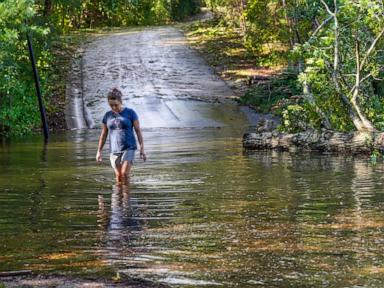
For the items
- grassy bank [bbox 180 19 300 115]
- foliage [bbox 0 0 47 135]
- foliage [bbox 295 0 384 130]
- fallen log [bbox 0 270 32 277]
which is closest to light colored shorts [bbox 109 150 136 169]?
foliage [bbox 295 0 384 130]

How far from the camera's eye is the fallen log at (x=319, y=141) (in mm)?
16109

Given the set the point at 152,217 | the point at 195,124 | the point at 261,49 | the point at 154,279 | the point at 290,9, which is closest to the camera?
the point at 154,279

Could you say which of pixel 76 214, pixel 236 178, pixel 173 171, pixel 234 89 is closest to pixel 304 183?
pixel 236 178

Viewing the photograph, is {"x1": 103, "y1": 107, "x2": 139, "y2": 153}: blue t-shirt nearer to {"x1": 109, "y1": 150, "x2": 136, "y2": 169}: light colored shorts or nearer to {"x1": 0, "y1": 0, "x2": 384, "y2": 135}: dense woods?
{"x1": 109, "y1": 150, "x2": 136, "y2": 169}: light colored shorts

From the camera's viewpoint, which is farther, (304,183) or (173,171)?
(173,171)

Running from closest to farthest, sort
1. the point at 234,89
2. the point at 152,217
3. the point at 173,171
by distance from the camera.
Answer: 1. the point at 152,217
2. the point at 173,171
3. the point at 234,89

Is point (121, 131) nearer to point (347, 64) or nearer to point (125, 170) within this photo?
point (125, 170)

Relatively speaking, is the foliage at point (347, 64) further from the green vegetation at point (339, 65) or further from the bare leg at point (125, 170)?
the bare leg at point (125, 170)

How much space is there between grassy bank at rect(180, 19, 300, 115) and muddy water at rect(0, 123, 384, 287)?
29.7 feet

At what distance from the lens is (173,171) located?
14562 mm

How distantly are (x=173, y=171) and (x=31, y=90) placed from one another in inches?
578

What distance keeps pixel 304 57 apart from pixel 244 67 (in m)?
19.3

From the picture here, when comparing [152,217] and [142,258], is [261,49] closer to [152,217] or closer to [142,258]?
[152,217]

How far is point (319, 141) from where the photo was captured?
17.5m
